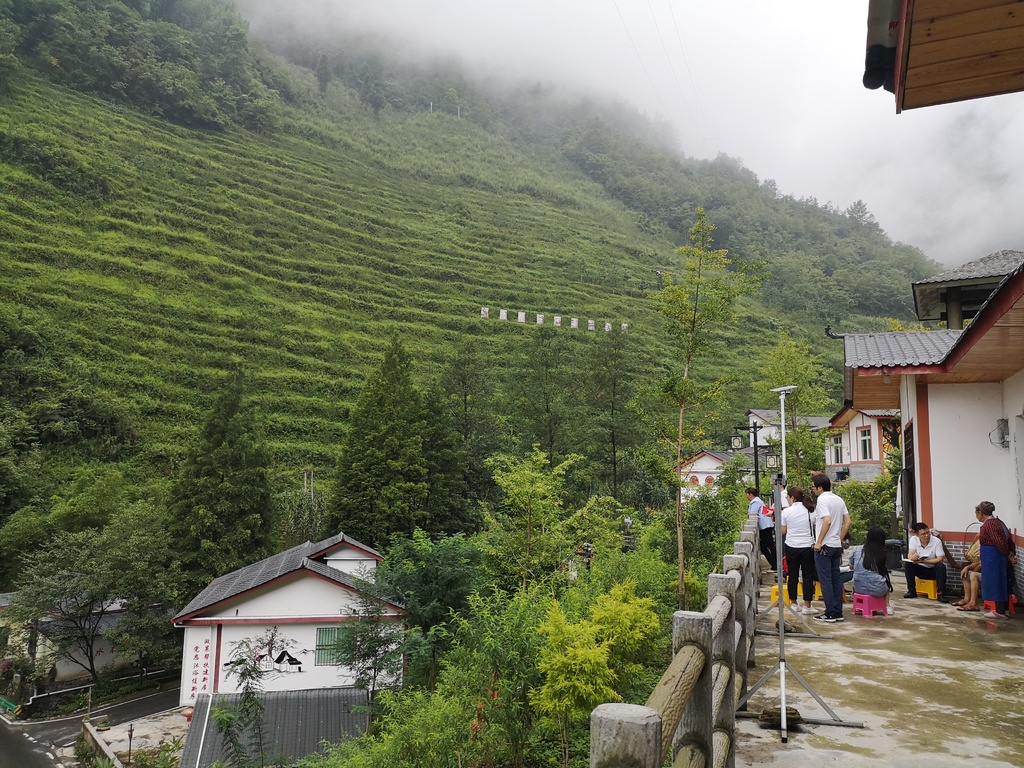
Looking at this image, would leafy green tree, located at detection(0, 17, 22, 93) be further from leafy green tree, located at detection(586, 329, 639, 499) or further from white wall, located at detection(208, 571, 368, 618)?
white wall, located at detection(208, 571, 368, 618)

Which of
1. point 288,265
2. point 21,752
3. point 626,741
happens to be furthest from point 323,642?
point 288,265

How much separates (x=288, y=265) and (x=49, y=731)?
141 feet

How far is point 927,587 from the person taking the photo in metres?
8.54

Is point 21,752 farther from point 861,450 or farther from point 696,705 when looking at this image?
point 861,450

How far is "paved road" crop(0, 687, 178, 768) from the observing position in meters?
16.8

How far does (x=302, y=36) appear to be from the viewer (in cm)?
13125

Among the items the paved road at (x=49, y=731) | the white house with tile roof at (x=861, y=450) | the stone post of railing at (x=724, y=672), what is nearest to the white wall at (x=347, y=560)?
the paved road at (x=49, y=731)

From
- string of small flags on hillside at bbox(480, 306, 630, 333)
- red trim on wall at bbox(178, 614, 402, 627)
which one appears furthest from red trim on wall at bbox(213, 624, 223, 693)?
string of small flags on hillside at bbox(480, 306, 630, 333)

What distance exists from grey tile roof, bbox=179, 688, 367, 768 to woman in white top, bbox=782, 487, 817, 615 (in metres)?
8.94

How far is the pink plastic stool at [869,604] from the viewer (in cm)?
726

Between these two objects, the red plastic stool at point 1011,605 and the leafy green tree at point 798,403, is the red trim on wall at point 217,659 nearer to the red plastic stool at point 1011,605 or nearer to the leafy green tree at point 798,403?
the leafy green tree at point 798,403

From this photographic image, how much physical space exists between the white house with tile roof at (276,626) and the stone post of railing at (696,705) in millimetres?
16383

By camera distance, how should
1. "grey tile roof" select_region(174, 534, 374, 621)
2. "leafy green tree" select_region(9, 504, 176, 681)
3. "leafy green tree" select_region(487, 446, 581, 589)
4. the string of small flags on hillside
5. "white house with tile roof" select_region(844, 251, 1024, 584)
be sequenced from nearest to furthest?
"white house with tile roof" select_region(844, 251, 1024, 584) < "leafy green tree" select_region(487, 446, 581, 589) < "grey tile roof" select_region(174, 534, 374, 621) < "leafy green tree" select_region(9, 504, 176, 681) < the string of small flags on hillside

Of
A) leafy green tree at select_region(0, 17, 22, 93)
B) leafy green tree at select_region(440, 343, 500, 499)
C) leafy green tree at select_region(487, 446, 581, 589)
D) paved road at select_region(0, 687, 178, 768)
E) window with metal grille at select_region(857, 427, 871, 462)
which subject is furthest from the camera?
leafy green tree at select_region(0, 17, 22, 93)
